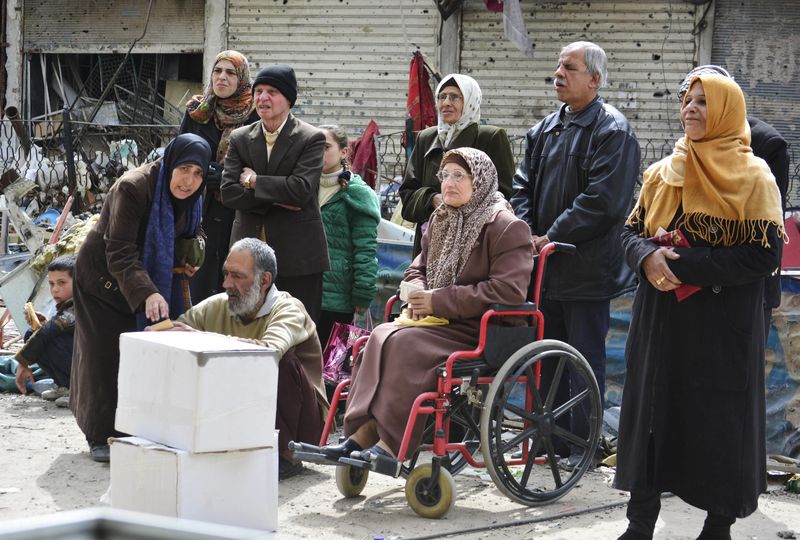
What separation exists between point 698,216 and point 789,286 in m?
2.17

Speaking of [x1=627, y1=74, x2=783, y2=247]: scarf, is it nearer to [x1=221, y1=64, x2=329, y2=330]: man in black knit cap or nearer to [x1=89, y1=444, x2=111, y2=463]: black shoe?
[x1=221, y1=64, x2=329, y2=330]: man in black knit cap

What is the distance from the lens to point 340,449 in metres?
4.42

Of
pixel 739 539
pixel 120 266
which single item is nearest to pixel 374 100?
pixel 120 266

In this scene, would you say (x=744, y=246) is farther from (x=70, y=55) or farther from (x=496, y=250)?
(x=70, y=55)

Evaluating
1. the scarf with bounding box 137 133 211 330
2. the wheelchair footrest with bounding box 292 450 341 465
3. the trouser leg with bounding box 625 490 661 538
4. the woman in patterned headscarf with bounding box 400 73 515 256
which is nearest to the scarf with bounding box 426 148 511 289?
the woman in patterned headscarf with bounding box 400 73 515 256

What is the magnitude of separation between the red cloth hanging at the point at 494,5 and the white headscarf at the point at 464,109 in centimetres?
758

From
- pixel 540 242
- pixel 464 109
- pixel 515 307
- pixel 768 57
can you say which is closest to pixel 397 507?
pixel 515 307

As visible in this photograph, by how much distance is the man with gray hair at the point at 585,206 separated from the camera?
5.12 m

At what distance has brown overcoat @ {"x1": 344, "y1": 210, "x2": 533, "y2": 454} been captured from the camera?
14.6 ft

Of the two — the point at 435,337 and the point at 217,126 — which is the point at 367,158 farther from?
the point at 435,337

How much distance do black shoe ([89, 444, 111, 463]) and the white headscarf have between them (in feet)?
7.26

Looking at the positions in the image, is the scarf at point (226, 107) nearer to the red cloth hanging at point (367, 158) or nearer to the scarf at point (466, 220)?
the scarf at point (466, 220)

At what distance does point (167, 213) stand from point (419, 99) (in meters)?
6.12

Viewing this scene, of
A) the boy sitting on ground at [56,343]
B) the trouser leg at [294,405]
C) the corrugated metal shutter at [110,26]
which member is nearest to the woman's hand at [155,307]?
the trouser leg at [294,405]
